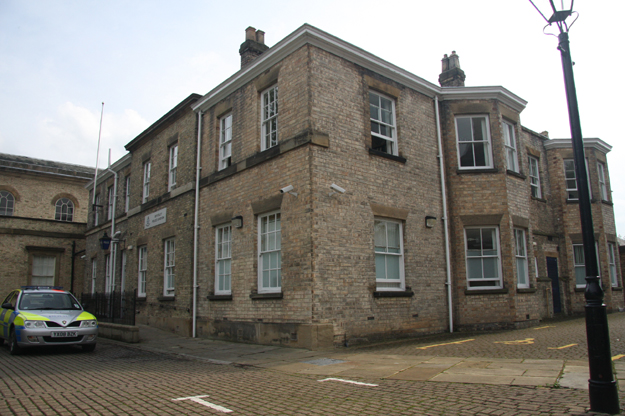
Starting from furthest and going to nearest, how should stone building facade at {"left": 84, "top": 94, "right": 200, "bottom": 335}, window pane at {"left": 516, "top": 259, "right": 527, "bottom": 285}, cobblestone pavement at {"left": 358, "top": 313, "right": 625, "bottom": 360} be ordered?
stone building facade at {"left": 84, "top": 94, "right": 200, "bottom": 335} < window pane at {"left": 516, "top": 259, "right": 527, "bottom": 285} < cobblestone pavement at {"left": 358, "top": 313, "right": 625, "bottom": 360}

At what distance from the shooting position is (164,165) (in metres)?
17.8

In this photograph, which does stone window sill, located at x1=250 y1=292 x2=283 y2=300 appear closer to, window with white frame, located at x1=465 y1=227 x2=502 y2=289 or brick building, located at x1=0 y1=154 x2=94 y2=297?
window with white frame, located at x1=465 y1=227 x2=502 y2=289

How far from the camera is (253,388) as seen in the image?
6.60 metres

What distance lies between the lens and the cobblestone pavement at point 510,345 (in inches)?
340

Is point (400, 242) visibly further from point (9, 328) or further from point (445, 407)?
point (9, 328)

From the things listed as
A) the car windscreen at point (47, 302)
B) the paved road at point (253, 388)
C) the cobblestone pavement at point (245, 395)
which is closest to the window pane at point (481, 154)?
the paved road at point (253, 388)

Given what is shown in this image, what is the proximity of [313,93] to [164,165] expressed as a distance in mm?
8835

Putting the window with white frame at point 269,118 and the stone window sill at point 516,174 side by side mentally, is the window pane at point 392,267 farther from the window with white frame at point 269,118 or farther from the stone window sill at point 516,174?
the stone window sill at point 516,174

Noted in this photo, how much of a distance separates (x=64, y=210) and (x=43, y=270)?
6.37 metres

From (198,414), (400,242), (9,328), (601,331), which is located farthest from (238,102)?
(601,331)

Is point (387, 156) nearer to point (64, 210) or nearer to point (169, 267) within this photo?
point (169, 267)

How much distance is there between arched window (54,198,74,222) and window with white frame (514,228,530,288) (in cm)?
2905

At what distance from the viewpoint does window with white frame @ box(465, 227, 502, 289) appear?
13625mm

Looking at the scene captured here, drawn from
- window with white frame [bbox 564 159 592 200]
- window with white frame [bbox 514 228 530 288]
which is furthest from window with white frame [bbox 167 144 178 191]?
window with white frame [bbox 564 159 592 200]
